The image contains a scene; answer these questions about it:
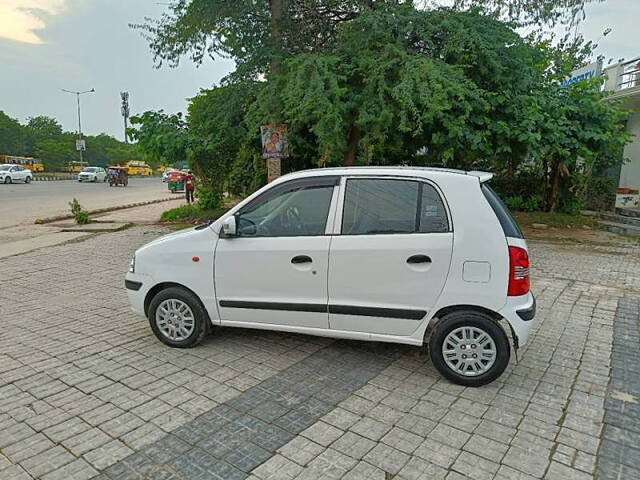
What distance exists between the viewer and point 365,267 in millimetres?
3471

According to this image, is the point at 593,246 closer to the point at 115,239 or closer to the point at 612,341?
the point at 612,341

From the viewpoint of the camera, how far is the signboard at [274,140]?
9242 millimetres

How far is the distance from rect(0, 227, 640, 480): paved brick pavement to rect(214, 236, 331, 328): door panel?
44 cm

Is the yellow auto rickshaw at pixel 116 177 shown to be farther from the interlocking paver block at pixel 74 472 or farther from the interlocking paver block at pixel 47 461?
the interlocking paver block at pixel 74 472

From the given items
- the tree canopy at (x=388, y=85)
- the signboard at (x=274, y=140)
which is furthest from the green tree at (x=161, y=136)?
the signboard at (x=274, y=140)

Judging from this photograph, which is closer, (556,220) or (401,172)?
(401,172)

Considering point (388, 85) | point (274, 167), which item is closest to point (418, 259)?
point (388, 85)

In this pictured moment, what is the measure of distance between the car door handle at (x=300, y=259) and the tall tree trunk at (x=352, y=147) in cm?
688

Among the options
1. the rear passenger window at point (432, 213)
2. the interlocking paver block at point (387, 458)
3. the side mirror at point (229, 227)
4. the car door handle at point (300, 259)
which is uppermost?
the rear passenger window at point (432, 213)

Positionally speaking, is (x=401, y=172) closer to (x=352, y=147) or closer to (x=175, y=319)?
(x=175, y=319)

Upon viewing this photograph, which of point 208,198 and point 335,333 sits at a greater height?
point 208,198

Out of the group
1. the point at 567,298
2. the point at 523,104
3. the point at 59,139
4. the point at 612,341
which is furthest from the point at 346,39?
the point at 59,139

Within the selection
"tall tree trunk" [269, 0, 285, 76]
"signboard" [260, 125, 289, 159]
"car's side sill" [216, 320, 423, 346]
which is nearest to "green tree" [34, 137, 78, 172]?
"tall tree trunk" [269, 0, 285, 76]

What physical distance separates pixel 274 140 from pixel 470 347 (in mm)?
7060
